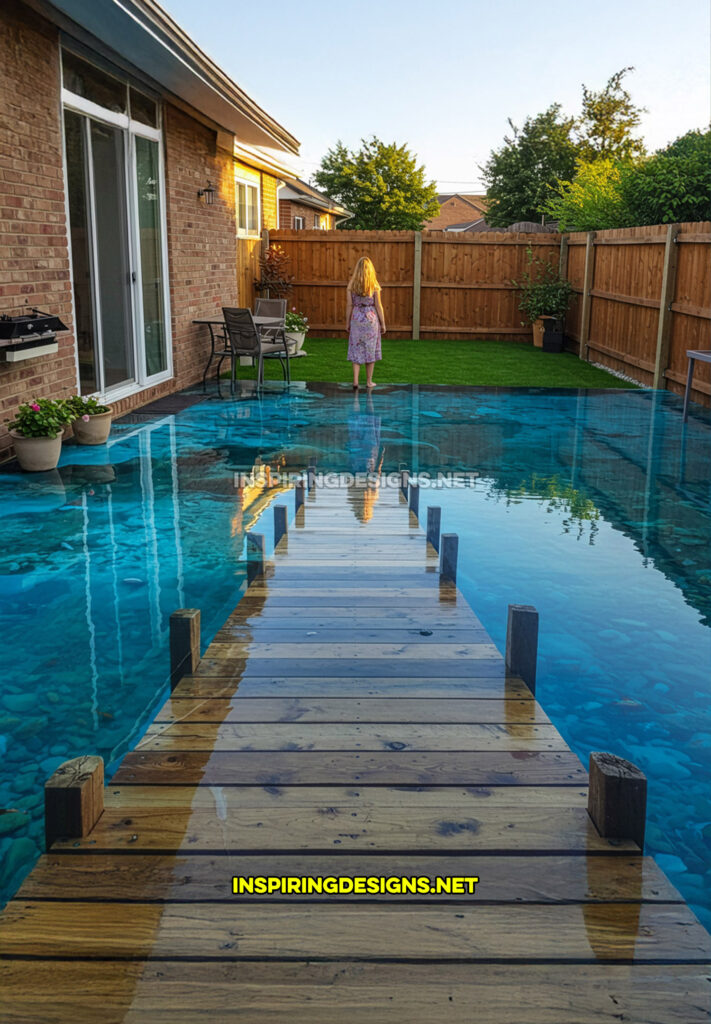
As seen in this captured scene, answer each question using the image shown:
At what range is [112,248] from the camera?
9.05 metres

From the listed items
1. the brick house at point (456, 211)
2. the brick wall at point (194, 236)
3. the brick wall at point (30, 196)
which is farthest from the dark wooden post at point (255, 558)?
the brick house at point (456, 211)

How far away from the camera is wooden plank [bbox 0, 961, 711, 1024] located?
161 cm

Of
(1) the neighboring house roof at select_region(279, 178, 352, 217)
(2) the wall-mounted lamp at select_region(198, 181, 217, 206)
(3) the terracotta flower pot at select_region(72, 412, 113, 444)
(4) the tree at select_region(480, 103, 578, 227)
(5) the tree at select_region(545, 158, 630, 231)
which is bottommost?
(3) the terracotta flower pot at select_region(72, 412, 113, 444)

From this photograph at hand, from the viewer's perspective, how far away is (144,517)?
18.9 feet

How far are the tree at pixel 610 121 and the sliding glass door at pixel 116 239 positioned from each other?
106 feet

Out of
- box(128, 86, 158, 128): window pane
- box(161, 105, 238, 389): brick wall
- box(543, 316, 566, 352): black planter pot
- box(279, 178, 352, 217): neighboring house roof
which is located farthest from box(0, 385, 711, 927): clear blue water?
box(279, 178, 352, 217): neighboring house roof

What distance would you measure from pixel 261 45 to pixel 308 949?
38.8m

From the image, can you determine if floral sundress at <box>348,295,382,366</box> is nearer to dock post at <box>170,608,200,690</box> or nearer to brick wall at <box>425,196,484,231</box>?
dock post at <box>170,608,200,690</box>

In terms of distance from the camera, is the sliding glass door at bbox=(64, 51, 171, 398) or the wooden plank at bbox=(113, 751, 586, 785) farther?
the sliding glass door at bbox=(64, 51, 171, 398)

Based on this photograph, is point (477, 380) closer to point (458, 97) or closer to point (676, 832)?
point (676, 832)

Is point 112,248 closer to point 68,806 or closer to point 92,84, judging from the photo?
point 92,84

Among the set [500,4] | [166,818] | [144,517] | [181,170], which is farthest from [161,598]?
[500,4]

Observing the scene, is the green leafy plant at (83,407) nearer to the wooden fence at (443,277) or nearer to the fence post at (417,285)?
the wooden fence at (443,277)

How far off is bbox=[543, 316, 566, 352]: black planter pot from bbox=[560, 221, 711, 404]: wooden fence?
0.45 m
